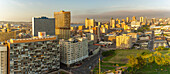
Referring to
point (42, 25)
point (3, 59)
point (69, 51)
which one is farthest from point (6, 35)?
point (3, 59)

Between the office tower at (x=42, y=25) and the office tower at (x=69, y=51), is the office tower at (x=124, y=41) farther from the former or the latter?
the office tower at (x=42, y=25)

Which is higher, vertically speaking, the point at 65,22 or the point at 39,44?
the point at 65,22

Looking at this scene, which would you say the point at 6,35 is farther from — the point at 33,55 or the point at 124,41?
the point at 124,41

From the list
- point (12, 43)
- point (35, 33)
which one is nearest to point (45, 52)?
point (12, 43)

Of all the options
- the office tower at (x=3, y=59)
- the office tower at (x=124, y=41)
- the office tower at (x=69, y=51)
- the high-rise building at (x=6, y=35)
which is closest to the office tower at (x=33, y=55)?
the office tower at (x=3, y=59)

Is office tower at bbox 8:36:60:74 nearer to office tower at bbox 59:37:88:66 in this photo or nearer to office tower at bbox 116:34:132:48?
office tower at bbox 59:37:88:66

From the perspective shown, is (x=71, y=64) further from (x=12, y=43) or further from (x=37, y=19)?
(x=37, y=19)
